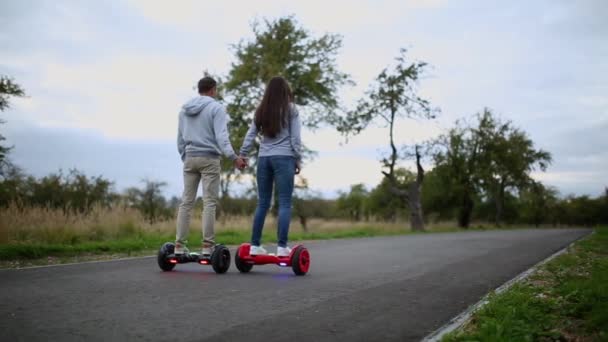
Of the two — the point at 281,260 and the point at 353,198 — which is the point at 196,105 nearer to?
the point at 281,260

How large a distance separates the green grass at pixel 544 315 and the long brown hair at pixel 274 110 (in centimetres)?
326

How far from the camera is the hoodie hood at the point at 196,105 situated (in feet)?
22.7

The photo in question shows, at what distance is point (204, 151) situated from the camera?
6840 millimetres

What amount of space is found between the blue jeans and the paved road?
535 mm

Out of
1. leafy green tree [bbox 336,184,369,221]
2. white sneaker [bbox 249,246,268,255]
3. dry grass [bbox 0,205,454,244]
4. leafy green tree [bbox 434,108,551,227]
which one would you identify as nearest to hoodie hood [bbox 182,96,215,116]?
white sneaker [bbox 249,246,268,255]

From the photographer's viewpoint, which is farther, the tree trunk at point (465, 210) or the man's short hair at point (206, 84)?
the tree trunk at point (465, 210)

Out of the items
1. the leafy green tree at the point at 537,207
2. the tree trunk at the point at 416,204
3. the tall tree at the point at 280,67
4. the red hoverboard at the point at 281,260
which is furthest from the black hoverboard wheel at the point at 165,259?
the leafy green tree at the point at 537,207

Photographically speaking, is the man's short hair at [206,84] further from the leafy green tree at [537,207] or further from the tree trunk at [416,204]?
the leafy green tree at [537,207]

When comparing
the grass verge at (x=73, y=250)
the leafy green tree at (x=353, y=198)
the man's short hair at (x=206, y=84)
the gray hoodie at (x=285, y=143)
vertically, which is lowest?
the grass verge at (x=73, y=250)

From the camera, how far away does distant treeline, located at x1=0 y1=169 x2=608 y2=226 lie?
21109mm

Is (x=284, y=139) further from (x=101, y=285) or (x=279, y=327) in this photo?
(x=279, y=327)

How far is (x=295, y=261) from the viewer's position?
6.26m

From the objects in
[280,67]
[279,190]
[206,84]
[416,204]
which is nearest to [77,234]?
[206,84]

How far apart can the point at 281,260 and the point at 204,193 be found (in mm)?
1336
